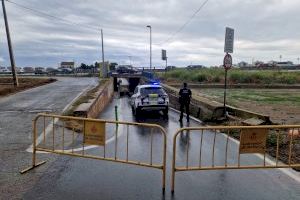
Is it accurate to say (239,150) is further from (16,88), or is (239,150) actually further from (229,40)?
(16,88)

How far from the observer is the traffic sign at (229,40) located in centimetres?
1772

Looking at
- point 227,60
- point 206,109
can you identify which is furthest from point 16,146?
point 206,109

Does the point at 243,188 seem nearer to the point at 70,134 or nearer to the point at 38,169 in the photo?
the point at 38,169

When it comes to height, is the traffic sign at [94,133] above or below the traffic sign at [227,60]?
below

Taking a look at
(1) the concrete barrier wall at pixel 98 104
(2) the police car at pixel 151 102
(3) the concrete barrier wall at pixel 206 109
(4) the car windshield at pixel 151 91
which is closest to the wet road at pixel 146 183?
(1) the concrete barrier wall at pixel 98 104

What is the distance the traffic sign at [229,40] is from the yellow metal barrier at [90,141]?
17.1 feet

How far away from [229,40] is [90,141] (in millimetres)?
10900

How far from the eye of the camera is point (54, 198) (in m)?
6.95

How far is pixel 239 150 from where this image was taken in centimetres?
805

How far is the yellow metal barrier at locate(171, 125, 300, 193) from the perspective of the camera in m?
7.94

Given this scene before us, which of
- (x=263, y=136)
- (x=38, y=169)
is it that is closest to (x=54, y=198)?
(x=38, y=169)

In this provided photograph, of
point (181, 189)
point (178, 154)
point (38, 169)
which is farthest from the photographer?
point (178, 154)

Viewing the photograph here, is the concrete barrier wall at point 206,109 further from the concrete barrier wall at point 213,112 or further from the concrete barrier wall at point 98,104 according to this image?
the concrete barrier wall at point 98,104

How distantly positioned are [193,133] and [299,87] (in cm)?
3488
